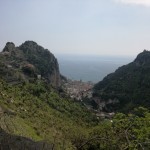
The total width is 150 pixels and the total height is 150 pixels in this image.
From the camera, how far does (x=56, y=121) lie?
32031 millimetres

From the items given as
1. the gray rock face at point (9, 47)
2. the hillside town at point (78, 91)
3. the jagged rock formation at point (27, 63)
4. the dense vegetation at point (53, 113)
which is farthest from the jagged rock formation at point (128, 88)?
the gray rock face at point (9, 47)

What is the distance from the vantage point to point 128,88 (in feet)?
236

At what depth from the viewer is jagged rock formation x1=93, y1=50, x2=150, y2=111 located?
64.3 metres

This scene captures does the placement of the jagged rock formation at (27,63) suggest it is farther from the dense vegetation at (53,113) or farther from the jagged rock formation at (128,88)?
the jagged rock formation at (128,88)

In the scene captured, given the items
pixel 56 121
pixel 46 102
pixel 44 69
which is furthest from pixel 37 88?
pixel 44 69

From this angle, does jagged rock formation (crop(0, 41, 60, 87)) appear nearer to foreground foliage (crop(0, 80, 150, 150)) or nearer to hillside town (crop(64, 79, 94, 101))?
foreground foliage (crop(0, 80, 150, 150))

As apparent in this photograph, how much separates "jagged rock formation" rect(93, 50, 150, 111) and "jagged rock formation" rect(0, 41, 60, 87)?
1241 cm

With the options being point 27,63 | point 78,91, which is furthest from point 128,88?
point 27,63

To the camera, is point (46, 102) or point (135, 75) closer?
point (46, 102)

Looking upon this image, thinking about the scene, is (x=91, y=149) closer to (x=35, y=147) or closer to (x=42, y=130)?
(x=42, y=130)

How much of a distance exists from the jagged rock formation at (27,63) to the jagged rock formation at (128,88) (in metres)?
12.4

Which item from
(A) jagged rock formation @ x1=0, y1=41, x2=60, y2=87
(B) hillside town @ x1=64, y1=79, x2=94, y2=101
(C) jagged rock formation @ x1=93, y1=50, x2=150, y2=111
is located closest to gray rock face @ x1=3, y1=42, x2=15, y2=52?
(A) jagged rock formation @ x1=0, y1=41, x2=60, y2=87

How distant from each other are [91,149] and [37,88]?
2107 cm

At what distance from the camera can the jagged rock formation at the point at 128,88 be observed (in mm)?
64312
